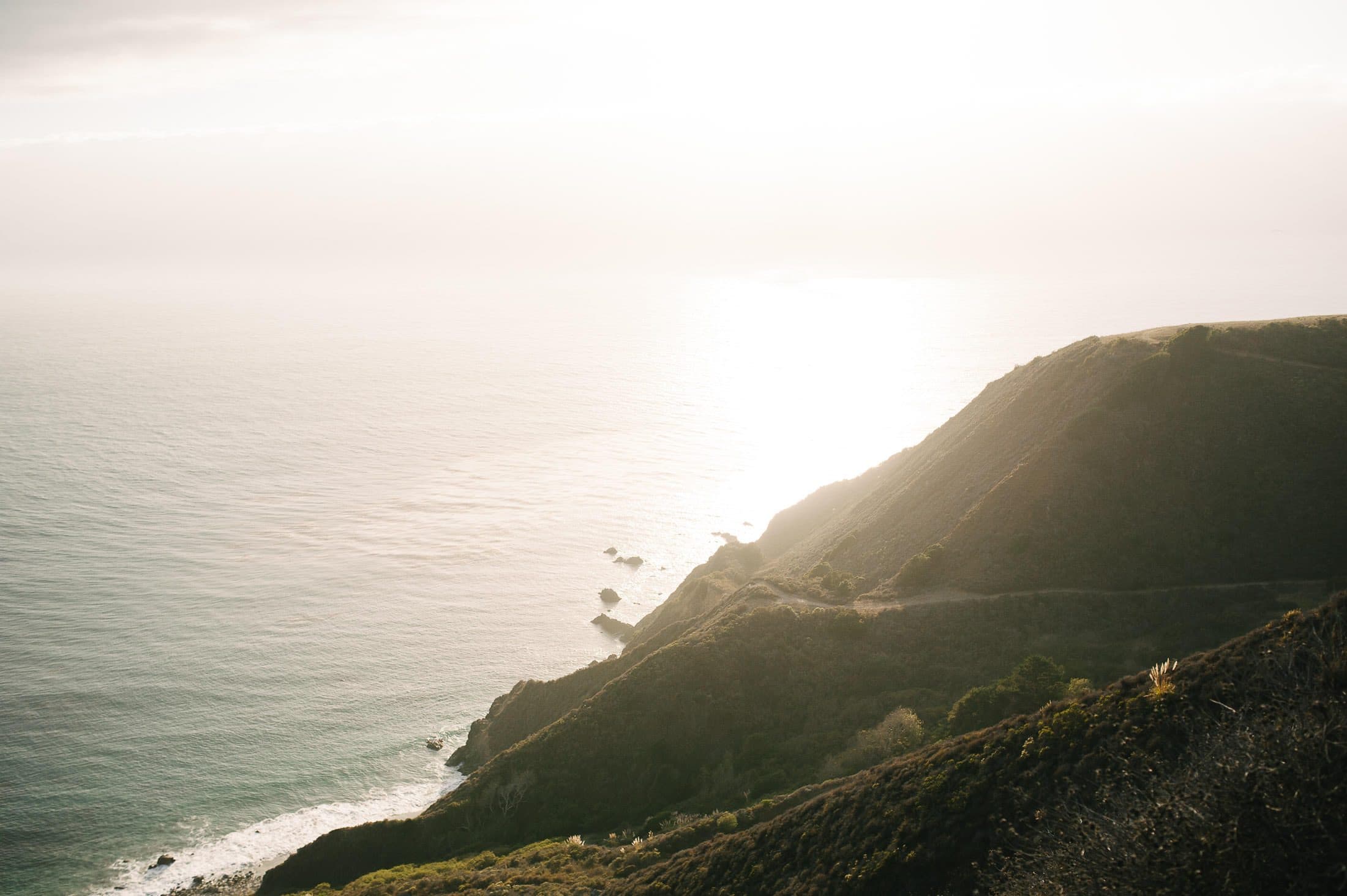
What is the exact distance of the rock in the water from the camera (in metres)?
87.1

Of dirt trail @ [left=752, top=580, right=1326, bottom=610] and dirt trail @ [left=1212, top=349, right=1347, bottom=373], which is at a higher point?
dirt trail @ [left=1212, top=349, right=1347, bottom=373]

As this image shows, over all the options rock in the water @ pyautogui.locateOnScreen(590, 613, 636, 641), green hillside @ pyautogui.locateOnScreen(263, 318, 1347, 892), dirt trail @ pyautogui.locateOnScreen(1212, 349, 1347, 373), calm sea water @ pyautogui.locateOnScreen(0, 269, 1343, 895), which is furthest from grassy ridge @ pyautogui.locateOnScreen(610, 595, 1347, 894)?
rock in the water @ pyautogui.locateOnScreen(590, 613, 636, 641)

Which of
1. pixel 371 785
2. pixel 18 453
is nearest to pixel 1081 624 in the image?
pixel 371 785

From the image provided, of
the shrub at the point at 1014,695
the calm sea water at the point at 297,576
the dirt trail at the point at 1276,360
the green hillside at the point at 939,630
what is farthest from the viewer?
the calm sea water at the point at 297,576

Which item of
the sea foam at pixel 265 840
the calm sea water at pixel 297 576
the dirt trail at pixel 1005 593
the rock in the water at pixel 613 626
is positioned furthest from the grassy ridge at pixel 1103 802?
the rock in the water at pixel 613 626

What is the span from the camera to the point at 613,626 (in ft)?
290

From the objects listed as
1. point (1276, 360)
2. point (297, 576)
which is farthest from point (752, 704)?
point (297, 576)

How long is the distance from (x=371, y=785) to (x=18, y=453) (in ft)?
370

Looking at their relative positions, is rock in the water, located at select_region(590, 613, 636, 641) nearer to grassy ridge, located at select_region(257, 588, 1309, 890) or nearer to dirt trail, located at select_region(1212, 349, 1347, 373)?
grassy ridge, located at select_region(257, 588, 1309, 890)

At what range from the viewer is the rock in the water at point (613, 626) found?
87.1 metres

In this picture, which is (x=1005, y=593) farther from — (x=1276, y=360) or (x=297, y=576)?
(x=297, y=576)

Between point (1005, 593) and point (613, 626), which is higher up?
point (613, 626)

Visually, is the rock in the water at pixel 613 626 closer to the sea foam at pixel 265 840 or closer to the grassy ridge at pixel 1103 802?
the sea foam at pixel 265 840

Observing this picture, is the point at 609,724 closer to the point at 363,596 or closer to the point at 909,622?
the point at 909,622
